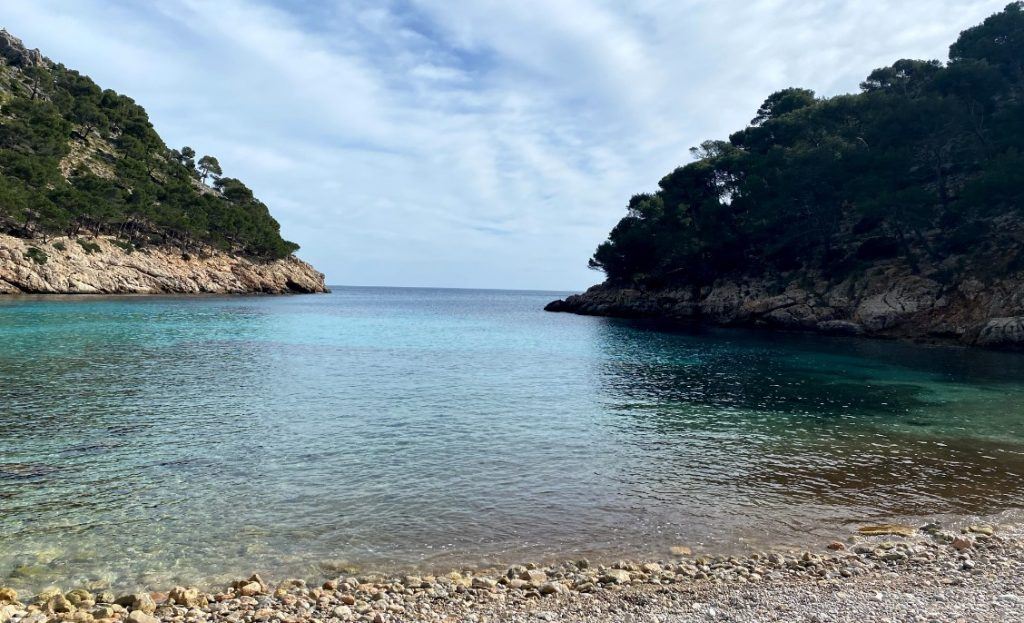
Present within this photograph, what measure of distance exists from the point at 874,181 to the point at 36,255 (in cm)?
10519

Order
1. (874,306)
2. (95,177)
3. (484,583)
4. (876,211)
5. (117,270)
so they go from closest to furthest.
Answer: (484,583)
(874,306)
(876,211)
(117,270)
(95,177)

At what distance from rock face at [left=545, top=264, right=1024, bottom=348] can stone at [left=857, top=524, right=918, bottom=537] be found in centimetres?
4441

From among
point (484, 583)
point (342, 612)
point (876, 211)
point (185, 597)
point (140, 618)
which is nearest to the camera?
point (140, 618)

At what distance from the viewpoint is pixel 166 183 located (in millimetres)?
123812

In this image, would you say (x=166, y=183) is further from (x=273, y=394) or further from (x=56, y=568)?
(x=56, y=568)

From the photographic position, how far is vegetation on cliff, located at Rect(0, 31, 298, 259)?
287ft

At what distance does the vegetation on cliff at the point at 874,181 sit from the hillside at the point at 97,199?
8700 cm

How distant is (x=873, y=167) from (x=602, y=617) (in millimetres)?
64044

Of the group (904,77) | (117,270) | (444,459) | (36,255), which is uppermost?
(904,77)

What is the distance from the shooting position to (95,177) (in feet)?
324

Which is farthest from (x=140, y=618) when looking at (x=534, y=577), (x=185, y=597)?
(x=534, y=577)

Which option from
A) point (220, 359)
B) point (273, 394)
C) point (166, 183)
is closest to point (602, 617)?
point (273, 394)

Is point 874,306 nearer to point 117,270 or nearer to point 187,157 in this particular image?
point 117,270

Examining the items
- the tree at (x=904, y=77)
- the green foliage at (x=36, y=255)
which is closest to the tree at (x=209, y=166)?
the green foliage at (x=36, y=255)
